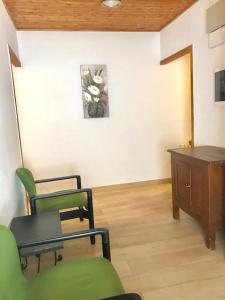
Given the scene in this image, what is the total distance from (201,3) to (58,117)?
2.35 metres

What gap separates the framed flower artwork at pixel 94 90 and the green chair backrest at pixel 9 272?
2.85 metres

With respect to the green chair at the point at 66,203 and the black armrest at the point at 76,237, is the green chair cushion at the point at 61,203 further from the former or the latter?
the black armrest at the point at 76,237

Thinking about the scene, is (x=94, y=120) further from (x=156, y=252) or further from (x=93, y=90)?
(x=156, y=252)

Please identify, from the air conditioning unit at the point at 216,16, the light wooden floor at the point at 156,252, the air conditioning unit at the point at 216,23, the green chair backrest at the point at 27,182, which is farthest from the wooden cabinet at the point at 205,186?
the green chair backrest at the point at 27,182

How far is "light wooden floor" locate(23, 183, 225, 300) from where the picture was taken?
1.77 metres

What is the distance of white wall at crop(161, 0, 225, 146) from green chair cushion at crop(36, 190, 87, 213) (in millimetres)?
1603

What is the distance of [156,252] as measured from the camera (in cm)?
222

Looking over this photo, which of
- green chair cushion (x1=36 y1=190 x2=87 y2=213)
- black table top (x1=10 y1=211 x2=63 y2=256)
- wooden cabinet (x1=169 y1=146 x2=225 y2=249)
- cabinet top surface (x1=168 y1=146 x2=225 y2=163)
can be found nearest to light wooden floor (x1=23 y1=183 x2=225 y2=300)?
wooden cabinet (x1=169 y1=146 x2=225 y2=249)

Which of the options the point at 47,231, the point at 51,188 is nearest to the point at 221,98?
the point at 47,231

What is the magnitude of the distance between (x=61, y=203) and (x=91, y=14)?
2324mm

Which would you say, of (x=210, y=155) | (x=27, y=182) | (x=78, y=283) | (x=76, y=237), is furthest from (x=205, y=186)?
(x=27, y=182)

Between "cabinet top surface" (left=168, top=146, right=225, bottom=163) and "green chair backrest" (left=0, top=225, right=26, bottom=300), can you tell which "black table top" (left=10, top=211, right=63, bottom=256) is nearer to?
"green chair backrest" (left=0, top=225, right=26, bottom=300)

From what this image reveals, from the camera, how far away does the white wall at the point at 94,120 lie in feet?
12.0

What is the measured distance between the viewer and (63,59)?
3676mm
